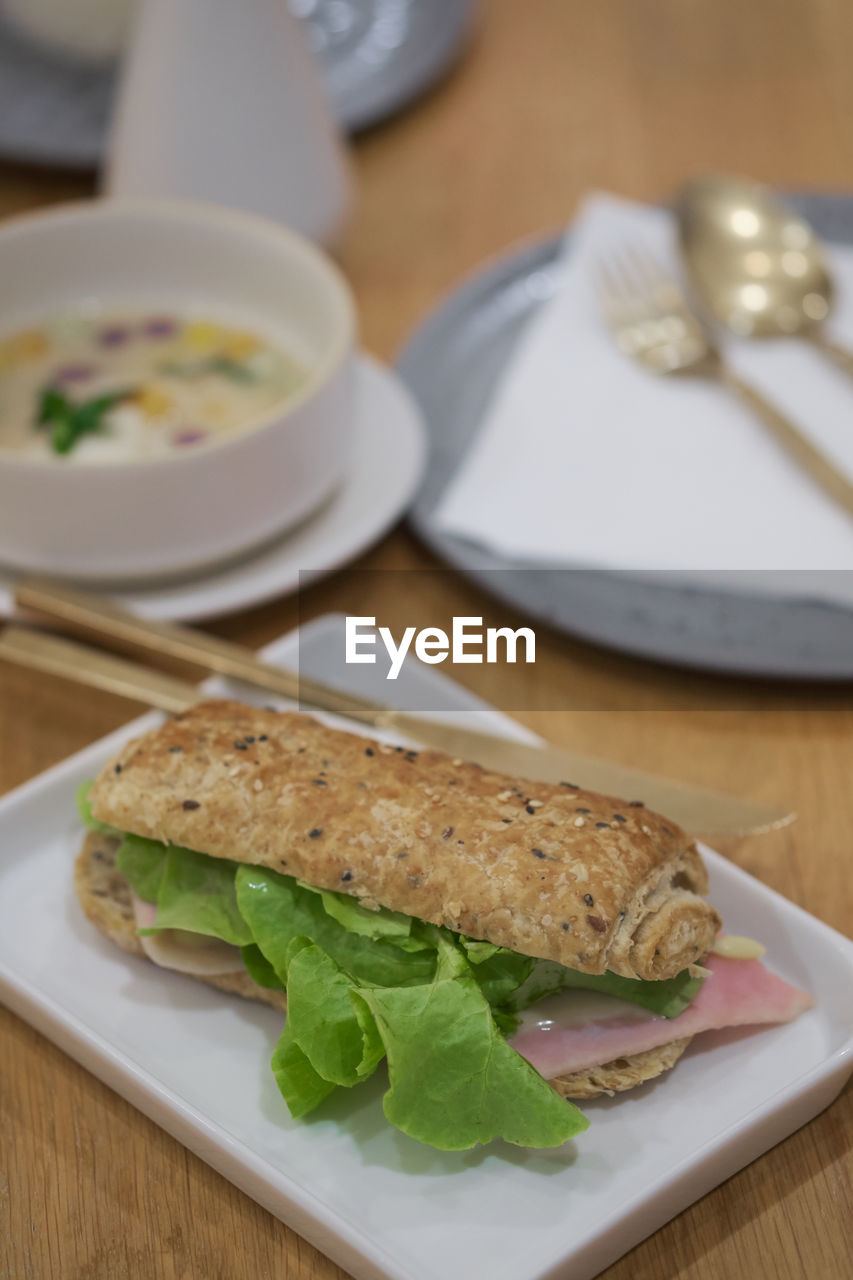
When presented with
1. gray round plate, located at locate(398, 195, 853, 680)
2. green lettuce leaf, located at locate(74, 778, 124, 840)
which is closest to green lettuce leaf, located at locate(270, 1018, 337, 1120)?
green lettuce leaf, located at locate(74, 778, 124, 840)

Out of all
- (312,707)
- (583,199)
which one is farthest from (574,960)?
(583,199)

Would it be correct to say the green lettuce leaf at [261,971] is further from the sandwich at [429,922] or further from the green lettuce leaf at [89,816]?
the green lettuce leaf at [89,816]

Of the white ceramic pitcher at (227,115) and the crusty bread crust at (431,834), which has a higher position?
the white ceramic pitcher at (227,115)

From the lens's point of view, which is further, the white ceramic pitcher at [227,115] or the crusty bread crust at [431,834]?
the white ceramic pitcher at [227,115]

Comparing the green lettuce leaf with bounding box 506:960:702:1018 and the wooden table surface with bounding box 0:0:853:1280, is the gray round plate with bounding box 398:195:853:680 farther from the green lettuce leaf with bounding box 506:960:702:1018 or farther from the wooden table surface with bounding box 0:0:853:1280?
the green lettuce leaf with bounding box 506:960:702:1018

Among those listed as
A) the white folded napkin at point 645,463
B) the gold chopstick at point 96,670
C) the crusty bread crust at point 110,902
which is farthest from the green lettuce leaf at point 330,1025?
the white folded napkin at point 645,463
